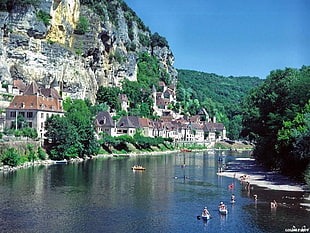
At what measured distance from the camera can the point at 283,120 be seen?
60.7 metres

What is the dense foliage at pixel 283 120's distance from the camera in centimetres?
5114

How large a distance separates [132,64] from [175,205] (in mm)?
108131

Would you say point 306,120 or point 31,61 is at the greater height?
point 31,61

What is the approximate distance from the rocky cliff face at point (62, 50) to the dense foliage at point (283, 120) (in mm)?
45766

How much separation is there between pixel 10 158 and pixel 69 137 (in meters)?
14.8

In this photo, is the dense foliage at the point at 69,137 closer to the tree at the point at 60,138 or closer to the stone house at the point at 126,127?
the tree at the point at 60,138

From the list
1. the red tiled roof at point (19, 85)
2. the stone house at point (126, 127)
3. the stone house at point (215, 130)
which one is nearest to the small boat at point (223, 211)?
the red tiled roof at point (19, 85)

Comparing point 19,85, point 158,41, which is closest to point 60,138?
point 19,85

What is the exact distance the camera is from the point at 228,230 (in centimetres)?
3127

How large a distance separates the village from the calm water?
24324mm

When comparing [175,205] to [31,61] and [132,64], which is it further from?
[132,64]

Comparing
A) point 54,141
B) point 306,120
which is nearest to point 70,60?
point 54,141

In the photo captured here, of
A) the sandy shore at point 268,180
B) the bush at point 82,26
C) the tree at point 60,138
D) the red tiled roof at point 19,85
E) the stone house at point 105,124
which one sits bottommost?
the sandy shore at point 268,180

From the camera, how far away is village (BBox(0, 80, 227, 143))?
8088 cm
